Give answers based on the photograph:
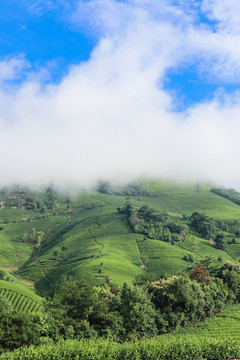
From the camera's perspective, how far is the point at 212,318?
56.5 m

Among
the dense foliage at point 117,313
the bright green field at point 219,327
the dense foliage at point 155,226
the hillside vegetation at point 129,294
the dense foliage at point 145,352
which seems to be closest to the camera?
the dense foliage at point 145,352

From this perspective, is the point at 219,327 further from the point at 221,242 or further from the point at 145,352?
the point at 221,242

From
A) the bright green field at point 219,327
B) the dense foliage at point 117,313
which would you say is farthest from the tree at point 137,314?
the bright green field at point 219,327

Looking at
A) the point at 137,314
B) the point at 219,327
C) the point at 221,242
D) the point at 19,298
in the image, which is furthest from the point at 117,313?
the point at 221,242

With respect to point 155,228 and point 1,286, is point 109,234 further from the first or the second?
point 1,286

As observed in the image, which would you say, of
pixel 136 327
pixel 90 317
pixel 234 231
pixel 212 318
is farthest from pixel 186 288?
pixel 234 231

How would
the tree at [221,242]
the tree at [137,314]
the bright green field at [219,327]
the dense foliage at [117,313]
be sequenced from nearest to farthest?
the dense foliage at [117,313] → the bright green field at [219,327] → the tree at [137,314] → the tree at [221,242]

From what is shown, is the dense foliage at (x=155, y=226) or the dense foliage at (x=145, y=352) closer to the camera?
the dense foliage at (x=145, y=352)

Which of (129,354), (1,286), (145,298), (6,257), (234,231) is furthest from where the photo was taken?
(234,231)

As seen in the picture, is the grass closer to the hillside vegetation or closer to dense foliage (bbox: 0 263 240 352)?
the hillside vegetation

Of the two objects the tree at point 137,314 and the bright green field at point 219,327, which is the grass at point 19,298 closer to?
the tree at point 137,314

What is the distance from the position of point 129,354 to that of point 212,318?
32.2 metres

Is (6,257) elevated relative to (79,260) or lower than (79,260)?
lower

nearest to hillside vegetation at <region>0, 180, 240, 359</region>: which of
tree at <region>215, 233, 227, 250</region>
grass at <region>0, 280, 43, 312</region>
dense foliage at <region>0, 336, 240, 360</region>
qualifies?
dense foliage at <region>0, 336, 240, 360</region>
